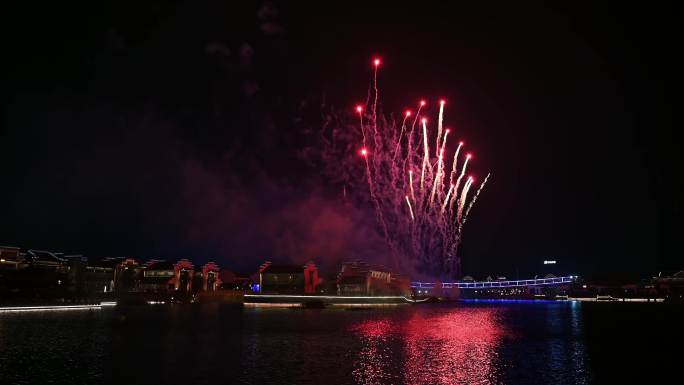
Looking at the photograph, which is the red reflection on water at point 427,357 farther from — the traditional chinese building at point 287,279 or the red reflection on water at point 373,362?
the traditional chinese building at point 287,279

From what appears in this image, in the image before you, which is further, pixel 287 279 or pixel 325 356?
pixel 287 279

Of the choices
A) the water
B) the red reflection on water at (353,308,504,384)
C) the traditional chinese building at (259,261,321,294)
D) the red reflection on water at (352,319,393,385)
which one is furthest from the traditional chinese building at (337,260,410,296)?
the red reflection on water at (352,319,393,385)

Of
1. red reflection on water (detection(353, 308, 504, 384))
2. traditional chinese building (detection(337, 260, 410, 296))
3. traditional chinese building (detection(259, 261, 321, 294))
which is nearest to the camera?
red reflection on water (detection(353, 308, 504, 384))

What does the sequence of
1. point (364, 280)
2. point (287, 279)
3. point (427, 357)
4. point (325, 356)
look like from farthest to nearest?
1. point (364, 280)
2. point (287, 279)
3. point (325, 356)
4. point (427, 357)

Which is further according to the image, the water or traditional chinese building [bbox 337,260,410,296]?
traditional chinese building [bbox 337,260,410,296]

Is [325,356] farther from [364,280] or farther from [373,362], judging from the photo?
[364,280]

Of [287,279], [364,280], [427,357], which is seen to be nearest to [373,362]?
[427,357]

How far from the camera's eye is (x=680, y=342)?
39.2 meters

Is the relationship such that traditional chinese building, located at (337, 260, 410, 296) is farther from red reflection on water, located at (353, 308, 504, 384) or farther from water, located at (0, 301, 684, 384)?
red reflection on water, located at (353, 308, 504, 384)

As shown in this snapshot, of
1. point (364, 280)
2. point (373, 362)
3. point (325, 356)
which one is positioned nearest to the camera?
point (373, 362)

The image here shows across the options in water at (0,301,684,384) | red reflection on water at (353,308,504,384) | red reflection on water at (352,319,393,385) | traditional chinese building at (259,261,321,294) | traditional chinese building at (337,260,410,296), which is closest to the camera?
red reflection on water at (352,319,393,385)

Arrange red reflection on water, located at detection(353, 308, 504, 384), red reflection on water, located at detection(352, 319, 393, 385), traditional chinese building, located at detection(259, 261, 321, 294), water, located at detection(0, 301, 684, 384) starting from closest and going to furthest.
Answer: red reflection on water, located at detection(352, 319, 393, 385), red reflection on water, located at detection(353, 308, 504, 384), water, located at detection(0, 301, 684, 384), traditional chinese building, located at detection(259, 261, 321, 294)

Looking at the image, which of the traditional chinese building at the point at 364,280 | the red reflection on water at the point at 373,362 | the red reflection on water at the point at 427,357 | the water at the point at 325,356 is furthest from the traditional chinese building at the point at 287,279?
the red reflection on water at the point at 373,362

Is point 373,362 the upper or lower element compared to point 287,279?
lower
